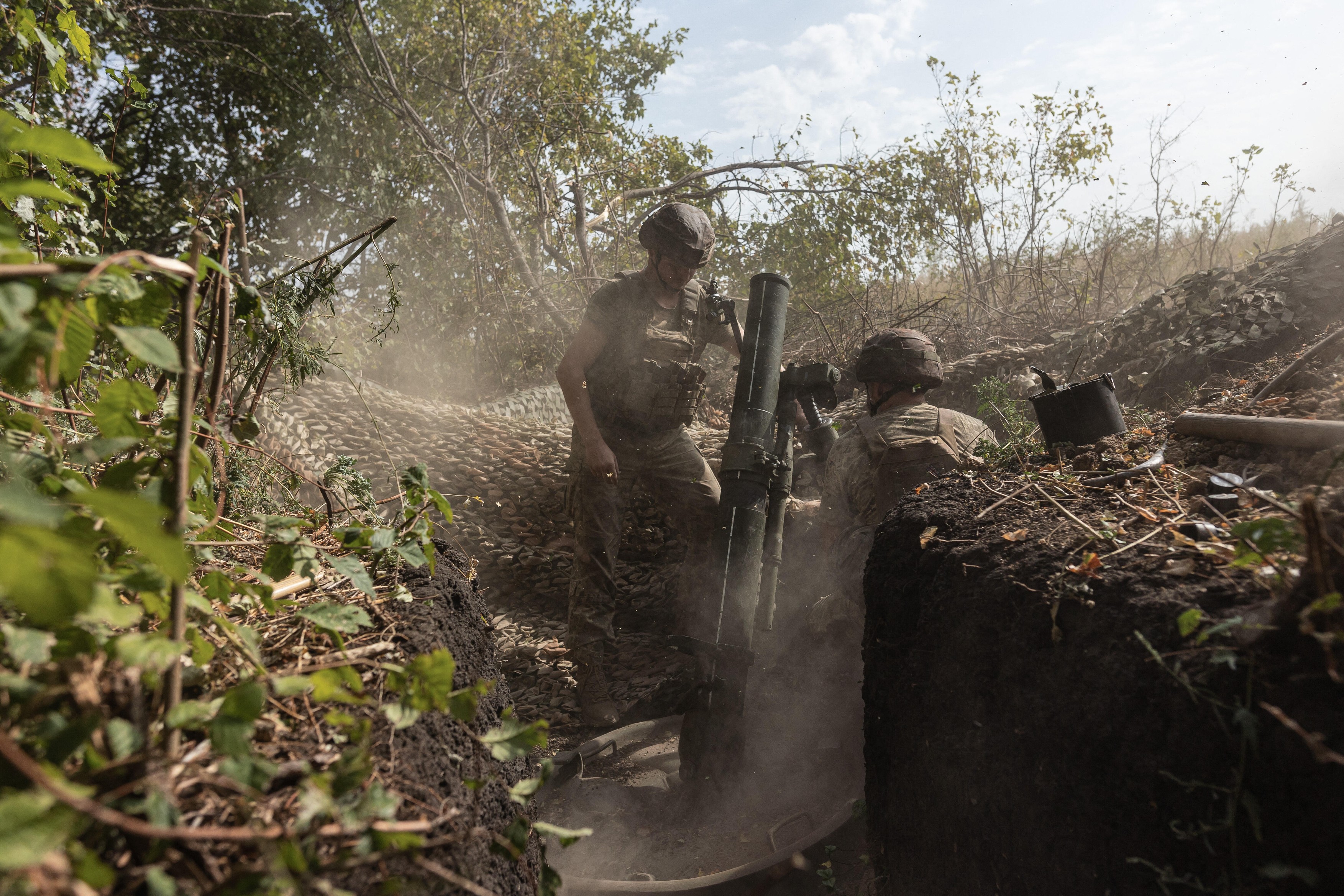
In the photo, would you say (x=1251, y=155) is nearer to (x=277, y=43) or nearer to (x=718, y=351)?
(x=718, y=351)

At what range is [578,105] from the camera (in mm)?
9469

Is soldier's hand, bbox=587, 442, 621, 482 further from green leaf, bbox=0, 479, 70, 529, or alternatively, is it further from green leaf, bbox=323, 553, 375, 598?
green leaf, bbox=0, 479, 70, 529

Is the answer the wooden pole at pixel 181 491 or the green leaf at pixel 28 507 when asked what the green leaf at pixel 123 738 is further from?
the green leaf at pixel 28 507

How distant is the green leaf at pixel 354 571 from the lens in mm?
1303

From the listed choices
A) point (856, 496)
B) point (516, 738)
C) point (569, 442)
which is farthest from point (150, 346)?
point (569, 442)

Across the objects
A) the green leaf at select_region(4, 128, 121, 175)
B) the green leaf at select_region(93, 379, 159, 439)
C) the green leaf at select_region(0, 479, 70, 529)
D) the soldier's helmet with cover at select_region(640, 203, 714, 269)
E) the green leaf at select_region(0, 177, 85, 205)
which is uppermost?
the soldier's helmet with cover at select_region(640, 203, 714, 269)

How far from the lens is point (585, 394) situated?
4.26 metres

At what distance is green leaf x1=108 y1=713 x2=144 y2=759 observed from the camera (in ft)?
2.61

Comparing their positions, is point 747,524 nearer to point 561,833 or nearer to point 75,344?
point 561,833

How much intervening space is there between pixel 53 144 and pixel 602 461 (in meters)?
3.37

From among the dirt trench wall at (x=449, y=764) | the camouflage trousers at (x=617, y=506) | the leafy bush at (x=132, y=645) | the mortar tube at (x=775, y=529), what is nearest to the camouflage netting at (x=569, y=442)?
the camouflage trousers at (x=617, y=506)

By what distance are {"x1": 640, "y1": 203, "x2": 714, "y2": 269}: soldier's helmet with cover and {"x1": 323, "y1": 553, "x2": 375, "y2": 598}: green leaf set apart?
325cm

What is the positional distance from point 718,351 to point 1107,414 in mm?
7972

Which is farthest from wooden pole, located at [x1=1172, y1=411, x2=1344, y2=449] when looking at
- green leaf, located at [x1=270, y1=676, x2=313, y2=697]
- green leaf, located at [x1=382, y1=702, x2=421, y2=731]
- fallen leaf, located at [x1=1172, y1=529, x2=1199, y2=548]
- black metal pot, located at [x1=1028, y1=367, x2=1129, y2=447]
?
green leaf, located at [x1=270, y1=676, x2=313, y2=697]
